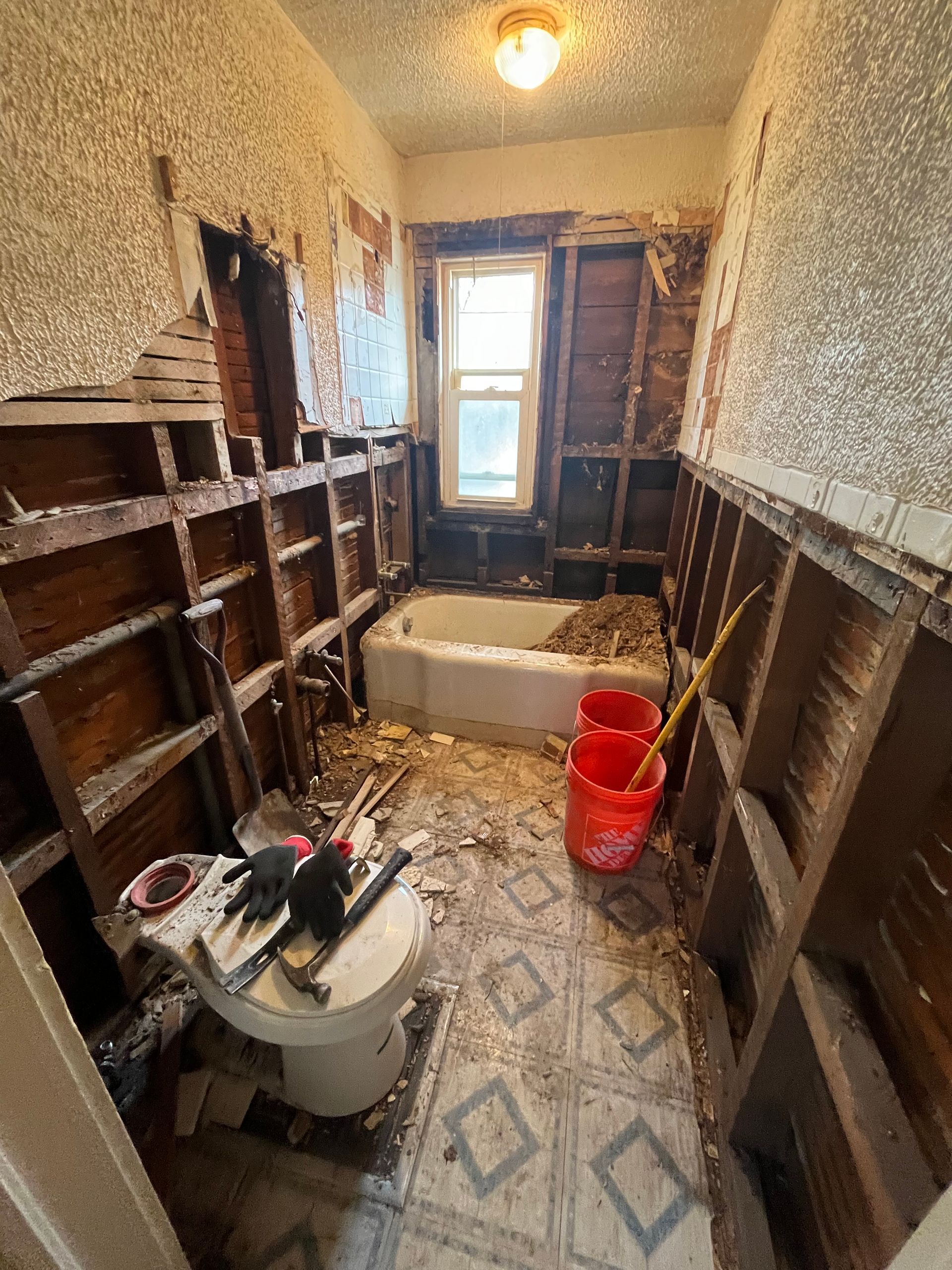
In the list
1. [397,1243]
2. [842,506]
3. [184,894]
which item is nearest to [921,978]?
[842,506]

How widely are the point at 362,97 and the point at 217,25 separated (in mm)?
970

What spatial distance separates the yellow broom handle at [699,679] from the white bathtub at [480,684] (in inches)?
22.7

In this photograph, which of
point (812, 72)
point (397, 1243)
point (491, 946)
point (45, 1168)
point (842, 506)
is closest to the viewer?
point (45, 1168)

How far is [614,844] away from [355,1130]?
99 cm

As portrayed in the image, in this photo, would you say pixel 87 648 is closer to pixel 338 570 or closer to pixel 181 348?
pixel 181 348

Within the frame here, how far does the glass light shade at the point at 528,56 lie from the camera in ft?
5.40

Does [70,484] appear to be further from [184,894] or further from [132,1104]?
[132,1104]

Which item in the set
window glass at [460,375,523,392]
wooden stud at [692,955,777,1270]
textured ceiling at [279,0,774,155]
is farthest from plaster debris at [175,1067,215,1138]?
window glass at [460,375,523,392]

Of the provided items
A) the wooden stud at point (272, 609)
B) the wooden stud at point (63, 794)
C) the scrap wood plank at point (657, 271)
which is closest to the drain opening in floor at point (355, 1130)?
the wooden stud at point (63, 794)

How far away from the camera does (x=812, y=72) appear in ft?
3.59

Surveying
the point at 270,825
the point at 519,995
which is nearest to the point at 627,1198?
the point at 519,995

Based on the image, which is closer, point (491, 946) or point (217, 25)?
point (217, 25)

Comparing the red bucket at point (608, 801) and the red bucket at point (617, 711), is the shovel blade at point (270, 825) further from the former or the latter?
the red bucket at point (617, 711)

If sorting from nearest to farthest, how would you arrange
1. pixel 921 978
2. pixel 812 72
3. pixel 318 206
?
pixel 921 978, pixel 812 72, pixel 318 206
